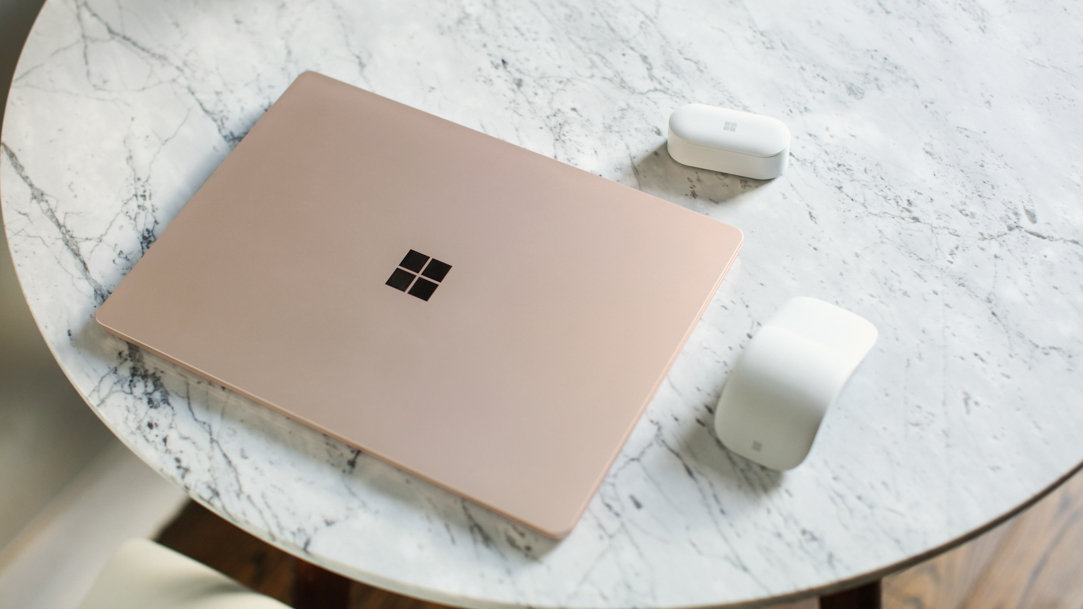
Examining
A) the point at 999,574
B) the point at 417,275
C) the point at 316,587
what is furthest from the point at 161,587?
the point at 999,574

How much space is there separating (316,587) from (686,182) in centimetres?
48

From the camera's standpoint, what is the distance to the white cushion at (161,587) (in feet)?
2.21

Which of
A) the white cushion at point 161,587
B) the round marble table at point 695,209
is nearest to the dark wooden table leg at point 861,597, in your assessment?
the round marble table at point 695,209

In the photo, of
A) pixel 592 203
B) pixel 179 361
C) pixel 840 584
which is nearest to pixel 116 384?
pixel 179 361

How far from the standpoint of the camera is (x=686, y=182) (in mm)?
699

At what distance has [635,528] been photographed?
20.9 inches

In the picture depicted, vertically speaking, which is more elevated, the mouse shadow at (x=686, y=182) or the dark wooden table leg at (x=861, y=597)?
the mouse shadow at (x=686, y=182)

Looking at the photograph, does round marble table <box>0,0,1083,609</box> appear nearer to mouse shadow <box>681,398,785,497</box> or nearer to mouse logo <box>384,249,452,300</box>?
mouse shadow <box>681,398,785,497</box>

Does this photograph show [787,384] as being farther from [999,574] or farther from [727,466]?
[999,574]

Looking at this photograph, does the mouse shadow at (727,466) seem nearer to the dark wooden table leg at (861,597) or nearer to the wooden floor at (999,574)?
the dark wooden table leg at (861,597)

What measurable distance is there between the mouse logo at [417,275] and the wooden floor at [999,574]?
2.16ft

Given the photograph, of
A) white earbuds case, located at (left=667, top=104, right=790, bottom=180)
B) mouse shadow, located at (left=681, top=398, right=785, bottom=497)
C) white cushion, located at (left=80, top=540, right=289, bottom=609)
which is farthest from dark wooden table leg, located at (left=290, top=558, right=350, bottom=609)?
white earbuds case, located at (left=667, top=104, right=790, bottom=180)

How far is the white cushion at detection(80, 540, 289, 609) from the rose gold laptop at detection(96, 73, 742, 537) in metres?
0.21

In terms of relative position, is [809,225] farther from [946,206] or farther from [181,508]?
[181,508]
